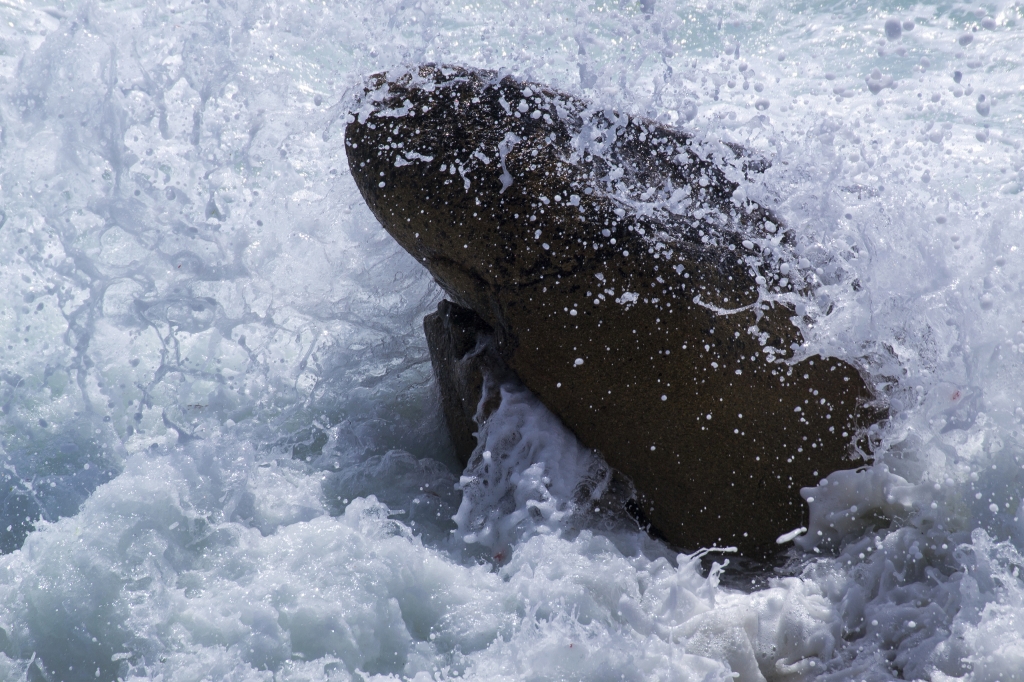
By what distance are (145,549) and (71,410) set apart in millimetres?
929

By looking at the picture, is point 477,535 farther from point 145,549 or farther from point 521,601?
point 145,549

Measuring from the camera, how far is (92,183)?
333 centimetres

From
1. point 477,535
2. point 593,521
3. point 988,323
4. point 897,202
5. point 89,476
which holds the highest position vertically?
point 897,202

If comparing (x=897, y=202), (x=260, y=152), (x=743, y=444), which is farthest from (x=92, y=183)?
(x=897, y=202)

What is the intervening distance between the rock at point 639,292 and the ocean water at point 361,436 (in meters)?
0.10

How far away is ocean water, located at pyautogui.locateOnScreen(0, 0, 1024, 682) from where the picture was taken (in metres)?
1.95

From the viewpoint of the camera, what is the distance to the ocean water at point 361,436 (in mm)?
1953

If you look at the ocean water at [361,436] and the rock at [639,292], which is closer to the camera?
the ocean water at [361,436]

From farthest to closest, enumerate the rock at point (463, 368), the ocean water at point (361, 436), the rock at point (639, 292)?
the rock at point (463, 368) → the rock at point (639, 292) → the ocean water at point (361, 436)

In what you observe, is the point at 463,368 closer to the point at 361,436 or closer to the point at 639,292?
the point at 361,436

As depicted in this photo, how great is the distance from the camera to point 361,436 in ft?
8.96

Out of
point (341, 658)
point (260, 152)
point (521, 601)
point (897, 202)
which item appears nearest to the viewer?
point (341, 658)

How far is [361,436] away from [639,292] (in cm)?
109

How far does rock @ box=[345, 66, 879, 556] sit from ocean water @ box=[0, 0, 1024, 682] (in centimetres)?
10
